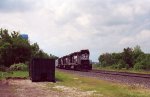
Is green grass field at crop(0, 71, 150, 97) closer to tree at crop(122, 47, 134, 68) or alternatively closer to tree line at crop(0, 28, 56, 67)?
tree line at crop(0, 28, 56, 67)

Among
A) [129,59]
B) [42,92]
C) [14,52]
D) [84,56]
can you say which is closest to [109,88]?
[42,92]

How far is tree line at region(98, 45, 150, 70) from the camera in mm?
65838

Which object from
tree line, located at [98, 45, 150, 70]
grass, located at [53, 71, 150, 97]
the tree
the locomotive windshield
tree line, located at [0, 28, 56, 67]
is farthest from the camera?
the tree

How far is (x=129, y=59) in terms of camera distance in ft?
260

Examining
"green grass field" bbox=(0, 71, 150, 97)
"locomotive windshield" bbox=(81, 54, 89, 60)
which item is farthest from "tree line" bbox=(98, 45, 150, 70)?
"green grass field" bbox=(0, 71, 150, 97)

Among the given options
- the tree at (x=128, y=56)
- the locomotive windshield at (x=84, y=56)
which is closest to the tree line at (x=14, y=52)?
the locomotive windshield at (x=84, y=56)

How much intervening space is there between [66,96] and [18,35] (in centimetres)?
4463

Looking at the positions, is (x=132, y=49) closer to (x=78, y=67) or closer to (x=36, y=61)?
(x=78, y=67)

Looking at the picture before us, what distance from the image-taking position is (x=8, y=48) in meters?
55.3

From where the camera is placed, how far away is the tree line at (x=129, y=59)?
216ft

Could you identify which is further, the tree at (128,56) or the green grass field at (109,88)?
the tree at (128,56)

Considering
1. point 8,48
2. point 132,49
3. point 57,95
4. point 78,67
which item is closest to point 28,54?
point 8,48

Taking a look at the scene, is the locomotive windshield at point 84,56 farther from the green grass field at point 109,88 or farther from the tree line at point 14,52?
the green grass field at point 109,88

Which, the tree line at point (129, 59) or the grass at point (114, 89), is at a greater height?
the tree line at point (129, 59)
